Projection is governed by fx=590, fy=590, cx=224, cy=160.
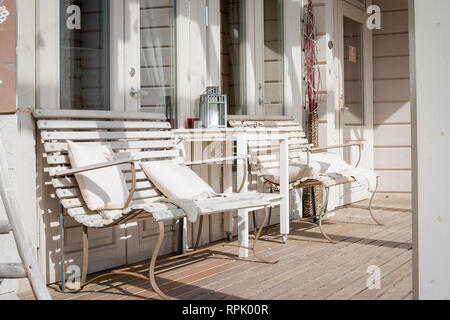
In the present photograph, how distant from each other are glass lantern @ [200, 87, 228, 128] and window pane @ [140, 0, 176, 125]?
0.86ft

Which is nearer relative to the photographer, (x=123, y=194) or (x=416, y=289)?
(x=416, y=289)

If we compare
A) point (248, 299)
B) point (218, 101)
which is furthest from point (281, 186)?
point (248, 299)

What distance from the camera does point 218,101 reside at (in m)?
4.52

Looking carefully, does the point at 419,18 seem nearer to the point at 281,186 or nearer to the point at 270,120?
the point at 281,186

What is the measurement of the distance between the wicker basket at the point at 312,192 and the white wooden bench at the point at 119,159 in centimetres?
214

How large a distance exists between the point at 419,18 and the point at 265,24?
155 inches

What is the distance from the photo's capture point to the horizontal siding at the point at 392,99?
313 inches

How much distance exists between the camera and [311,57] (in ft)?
20.6

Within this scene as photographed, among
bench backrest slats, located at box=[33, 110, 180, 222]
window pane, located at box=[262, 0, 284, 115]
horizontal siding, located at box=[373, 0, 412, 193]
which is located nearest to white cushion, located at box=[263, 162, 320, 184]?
window pane, located at box=[262, 0, 284, 115]

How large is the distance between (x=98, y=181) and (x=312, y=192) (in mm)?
3073

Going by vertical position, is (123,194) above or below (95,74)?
below

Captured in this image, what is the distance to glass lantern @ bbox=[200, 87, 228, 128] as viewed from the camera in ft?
14.5

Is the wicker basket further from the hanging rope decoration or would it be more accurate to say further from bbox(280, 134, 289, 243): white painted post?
bbox(280, 134, 289, 243): white painted post

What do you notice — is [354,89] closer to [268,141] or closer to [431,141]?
[268,141]
